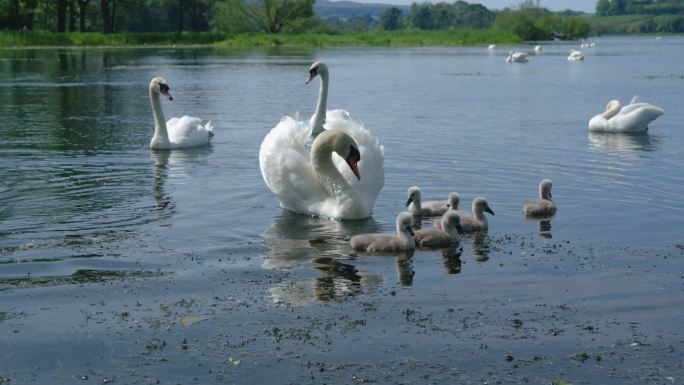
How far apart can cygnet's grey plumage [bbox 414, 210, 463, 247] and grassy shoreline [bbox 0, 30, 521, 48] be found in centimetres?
6635

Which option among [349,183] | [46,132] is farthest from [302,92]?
[349,183]

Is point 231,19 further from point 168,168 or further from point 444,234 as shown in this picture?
point 444,234

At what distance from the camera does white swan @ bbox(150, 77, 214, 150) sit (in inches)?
750

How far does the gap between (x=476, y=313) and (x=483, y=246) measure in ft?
8.96

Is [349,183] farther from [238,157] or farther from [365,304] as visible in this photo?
[238,157]

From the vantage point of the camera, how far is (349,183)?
12.5m

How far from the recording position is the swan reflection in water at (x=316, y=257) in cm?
929

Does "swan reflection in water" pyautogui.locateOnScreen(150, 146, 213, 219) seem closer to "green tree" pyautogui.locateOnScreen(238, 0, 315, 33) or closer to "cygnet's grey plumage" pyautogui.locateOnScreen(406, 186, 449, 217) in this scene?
"cygnet's grey plumage" pyautogui.locateOnScreen(406, 186, 449, 217)

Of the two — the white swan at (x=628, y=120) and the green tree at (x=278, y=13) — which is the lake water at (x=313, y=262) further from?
the green tree at (x=278, y=13)

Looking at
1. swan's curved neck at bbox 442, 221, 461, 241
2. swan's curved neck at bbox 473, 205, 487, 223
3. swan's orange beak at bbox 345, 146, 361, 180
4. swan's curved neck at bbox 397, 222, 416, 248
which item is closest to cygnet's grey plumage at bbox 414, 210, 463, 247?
swan's curved neck at bbox 442, 221, 461, 241

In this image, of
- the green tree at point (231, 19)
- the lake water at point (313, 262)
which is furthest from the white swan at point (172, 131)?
the green tree at point (231, 19)

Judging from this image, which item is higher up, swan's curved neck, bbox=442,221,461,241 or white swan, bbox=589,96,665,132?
white swan, bbox=589,96,665,132

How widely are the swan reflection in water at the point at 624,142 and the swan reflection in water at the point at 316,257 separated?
851cm

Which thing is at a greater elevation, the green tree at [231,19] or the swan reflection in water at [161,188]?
the green tree at [231,19]
